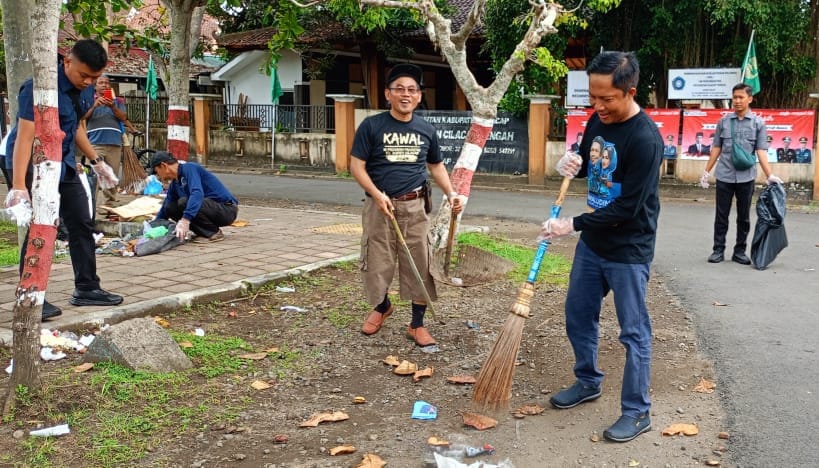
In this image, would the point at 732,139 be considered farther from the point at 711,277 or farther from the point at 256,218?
the point at 256,218

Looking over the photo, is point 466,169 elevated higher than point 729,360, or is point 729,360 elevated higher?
point 466,169

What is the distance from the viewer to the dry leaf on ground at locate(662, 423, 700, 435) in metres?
3.60

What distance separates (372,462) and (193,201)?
15.7 feet

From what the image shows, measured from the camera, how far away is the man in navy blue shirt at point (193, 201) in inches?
294

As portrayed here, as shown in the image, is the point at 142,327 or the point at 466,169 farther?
the point at 466,169

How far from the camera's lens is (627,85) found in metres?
3.38

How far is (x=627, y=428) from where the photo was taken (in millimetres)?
3533

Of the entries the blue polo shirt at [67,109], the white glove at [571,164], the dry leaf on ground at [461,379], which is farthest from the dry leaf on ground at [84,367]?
the white glove at [571,164]

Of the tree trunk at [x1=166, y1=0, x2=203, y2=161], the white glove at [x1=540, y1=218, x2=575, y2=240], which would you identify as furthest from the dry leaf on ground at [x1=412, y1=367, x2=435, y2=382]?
the tree trunk at [x1=166, y1=0, x2=203, y2=161]

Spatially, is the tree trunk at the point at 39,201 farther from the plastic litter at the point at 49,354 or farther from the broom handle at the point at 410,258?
the broom handle at the point at 410,258

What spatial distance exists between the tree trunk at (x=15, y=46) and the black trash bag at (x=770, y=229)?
677 cm

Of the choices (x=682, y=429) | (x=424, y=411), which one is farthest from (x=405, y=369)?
(x=682, y=429)

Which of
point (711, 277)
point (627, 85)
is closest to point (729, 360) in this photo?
point (627, 85)

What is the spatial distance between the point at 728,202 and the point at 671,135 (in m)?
7.88
